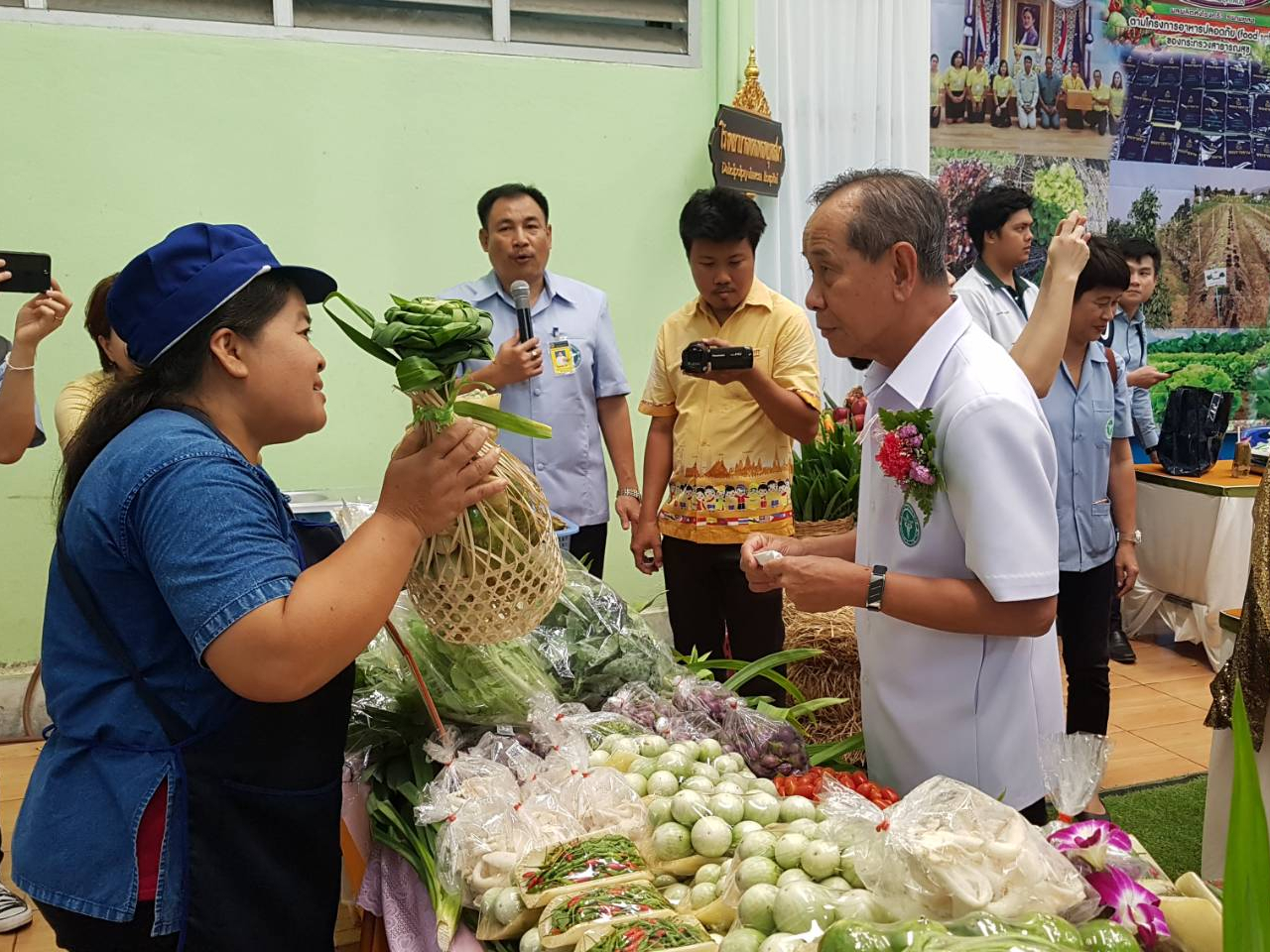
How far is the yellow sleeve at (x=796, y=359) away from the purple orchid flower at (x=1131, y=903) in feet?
7.35

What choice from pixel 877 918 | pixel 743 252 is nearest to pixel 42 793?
pixel 877 918

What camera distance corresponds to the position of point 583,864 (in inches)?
51.4

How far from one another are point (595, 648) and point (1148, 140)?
5.64 metres

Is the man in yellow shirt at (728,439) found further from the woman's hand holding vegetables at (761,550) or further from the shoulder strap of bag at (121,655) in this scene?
the shoulder strap of bag at (121,655)

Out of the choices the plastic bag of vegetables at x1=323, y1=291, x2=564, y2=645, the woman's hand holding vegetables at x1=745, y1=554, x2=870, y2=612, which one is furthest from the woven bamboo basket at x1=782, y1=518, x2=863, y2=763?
the plastic bag of vegetables at x1=323, y1=291, x2=564, y2=645

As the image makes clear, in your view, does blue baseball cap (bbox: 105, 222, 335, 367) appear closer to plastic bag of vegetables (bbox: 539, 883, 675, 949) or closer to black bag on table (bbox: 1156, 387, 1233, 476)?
plastic bag of vegetables (bbox: 539, 883, 675, 949)

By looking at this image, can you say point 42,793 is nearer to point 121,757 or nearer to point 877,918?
point 121,757

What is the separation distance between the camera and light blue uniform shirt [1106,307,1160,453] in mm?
5270

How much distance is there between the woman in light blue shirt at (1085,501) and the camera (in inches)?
126

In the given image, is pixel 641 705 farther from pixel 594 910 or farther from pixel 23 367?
pixel 23 367

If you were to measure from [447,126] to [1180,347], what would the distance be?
15.3 ft

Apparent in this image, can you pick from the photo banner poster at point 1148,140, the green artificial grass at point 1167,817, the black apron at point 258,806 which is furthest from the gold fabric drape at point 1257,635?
the photo banner poster at point 1148,140

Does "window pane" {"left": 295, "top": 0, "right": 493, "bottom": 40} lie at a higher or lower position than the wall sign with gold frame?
higher

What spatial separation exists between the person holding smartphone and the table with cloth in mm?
4555
